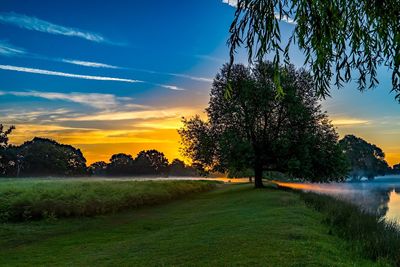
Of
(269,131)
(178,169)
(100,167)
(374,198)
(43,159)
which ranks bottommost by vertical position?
(374,198)

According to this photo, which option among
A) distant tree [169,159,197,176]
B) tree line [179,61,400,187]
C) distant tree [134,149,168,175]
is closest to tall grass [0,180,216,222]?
tree line [179,61,400,187]

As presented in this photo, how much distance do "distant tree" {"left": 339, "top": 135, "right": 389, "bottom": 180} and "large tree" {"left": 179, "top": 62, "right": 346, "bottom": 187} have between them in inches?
3541

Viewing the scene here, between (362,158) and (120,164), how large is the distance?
79210 mm

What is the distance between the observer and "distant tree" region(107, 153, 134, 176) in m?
108

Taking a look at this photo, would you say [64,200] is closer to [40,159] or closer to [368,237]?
[368,237]

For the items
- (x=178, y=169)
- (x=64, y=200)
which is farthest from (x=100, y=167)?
(x=64, y=200)

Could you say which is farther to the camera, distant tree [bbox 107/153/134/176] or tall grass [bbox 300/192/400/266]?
distant tree [bbox 107/153/134/176]

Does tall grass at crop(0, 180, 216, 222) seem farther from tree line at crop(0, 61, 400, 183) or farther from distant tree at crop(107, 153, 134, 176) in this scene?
distant tree at crop(107, 153, 134, 176)

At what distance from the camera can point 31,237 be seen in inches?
661

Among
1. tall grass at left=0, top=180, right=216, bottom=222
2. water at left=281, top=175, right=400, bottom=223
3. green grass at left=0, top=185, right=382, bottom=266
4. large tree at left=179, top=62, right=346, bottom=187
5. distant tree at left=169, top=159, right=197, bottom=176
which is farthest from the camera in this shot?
distant tree at left=169, top=159, right=197, bottom=176

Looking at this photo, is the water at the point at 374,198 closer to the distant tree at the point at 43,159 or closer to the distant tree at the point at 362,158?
the distant tree at the point at 43,159

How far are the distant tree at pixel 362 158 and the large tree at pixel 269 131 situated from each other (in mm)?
89944

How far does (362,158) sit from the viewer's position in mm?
126312

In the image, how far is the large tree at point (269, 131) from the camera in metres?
36.8
